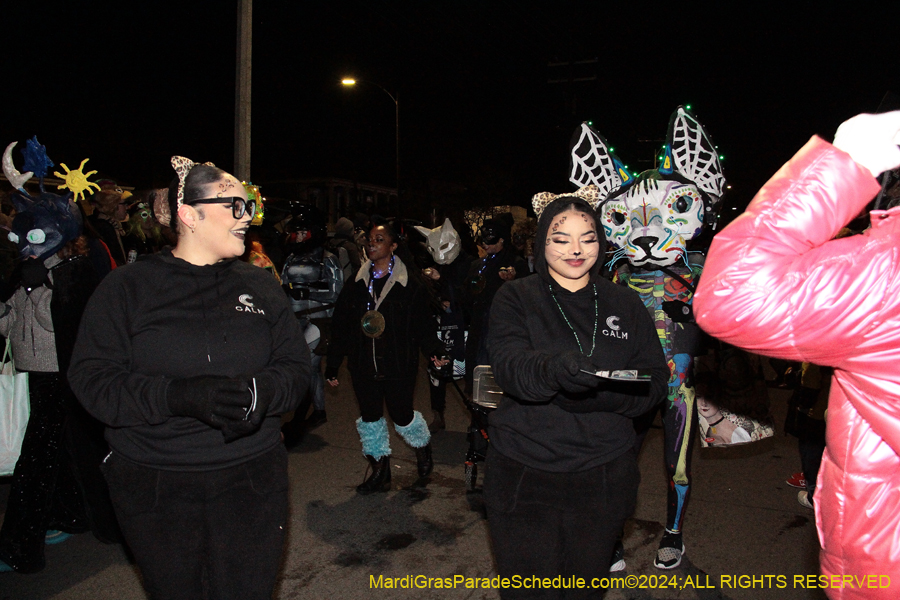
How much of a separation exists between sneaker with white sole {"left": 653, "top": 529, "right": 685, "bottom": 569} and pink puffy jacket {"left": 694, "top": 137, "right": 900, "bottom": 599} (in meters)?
2.57

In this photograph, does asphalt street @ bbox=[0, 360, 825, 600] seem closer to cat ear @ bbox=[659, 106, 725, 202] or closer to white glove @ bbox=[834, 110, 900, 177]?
cat ear @ bbox=[659, 106, 725, 202]

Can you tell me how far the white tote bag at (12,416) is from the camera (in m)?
4.13

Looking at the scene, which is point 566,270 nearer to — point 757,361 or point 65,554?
point 757,361

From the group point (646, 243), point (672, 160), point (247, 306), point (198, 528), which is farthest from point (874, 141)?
point (672, 160)

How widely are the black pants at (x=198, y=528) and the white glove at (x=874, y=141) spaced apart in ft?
6.88

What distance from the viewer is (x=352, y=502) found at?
519 cm

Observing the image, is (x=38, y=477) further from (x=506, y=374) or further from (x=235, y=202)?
(x=506, y=374)

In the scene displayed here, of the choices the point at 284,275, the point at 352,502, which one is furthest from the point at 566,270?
the point at 284,275

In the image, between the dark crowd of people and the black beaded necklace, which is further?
the black beaded necklace

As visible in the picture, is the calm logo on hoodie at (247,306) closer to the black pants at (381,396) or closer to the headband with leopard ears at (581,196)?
the headband with leopard ears at (581,196)

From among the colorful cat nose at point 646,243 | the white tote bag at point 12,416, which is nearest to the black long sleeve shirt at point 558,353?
the colorful cat nose at point 646,243

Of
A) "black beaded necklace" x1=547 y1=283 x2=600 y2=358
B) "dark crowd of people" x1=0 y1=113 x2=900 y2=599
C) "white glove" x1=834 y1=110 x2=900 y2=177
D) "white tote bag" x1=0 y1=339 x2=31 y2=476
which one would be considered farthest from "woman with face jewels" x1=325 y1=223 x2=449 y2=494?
"white glove" x1=834 y1=110 x2=900 y2=177

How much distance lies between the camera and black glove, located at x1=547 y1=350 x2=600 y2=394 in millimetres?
2072

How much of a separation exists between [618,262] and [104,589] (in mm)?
3805
